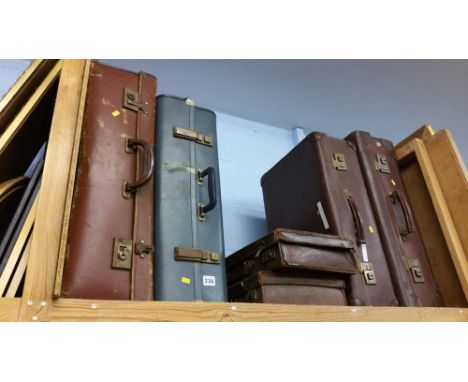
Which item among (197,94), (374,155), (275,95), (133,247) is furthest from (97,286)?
(275,95)

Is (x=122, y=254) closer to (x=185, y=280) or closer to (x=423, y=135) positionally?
(x=185, y=280)

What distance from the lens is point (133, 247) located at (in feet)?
2.52

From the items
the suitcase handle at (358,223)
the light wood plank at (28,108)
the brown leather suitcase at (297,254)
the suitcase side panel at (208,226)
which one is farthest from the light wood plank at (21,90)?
the suitcase handle at (358,223)

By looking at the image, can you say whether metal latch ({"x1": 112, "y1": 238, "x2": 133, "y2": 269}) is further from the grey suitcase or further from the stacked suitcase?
the stacked suitcase

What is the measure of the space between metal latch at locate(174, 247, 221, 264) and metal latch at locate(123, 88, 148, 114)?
1.24 ft

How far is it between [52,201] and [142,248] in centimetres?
20

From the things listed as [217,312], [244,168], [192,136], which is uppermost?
[244,168]

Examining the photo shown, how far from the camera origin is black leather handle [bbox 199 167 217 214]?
921 millimetres

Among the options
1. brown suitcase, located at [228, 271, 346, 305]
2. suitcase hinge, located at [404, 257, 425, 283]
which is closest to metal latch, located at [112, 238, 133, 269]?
brown suitcase, located at [228, 271, 346, 305]

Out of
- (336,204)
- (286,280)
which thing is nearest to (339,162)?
(336,204)

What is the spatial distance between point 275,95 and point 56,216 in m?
1.43

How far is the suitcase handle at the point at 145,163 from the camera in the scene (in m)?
0.80

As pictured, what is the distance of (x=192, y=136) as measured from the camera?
3.35 ft

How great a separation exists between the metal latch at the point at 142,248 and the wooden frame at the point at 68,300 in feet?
0.43
